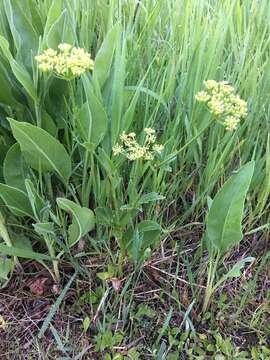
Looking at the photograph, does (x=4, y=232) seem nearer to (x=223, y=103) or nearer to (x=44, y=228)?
(x=44, y=228)

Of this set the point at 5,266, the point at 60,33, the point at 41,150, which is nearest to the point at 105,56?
the point at 60,33

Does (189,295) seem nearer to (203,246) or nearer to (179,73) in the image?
(203,246)

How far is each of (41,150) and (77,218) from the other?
147mm

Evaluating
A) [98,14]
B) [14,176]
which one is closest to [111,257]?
[14,176]

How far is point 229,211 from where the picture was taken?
36.9 inches

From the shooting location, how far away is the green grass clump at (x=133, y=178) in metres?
0.96

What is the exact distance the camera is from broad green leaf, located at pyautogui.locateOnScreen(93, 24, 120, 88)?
0.94m

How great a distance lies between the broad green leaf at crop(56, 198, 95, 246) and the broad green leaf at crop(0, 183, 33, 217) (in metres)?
0.10

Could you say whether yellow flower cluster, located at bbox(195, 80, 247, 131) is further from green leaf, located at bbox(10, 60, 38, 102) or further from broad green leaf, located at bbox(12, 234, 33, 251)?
broad green leaf, located at bbox(12, 234, 33, 251)

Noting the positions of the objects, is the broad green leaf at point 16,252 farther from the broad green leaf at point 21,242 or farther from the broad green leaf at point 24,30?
the broad green leaf at point 24,30

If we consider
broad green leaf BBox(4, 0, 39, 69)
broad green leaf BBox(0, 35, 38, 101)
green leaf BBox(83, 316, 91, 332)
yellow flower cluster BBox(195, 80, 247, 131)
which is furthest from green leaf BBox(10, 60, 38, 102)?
green leaf BBox(83, 316, 91, 332)

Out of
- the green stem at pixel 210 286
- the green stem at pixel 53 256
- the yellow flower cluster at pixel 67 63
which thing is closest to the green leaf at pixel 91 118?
the yellow flower cluster at pixel 67 63

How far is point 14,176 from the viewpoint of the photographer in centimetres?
105

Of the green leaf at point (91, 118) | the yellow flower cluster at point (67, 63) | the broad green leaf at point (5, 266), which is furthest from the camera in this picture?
the broad green leaf at point (5, 266)
